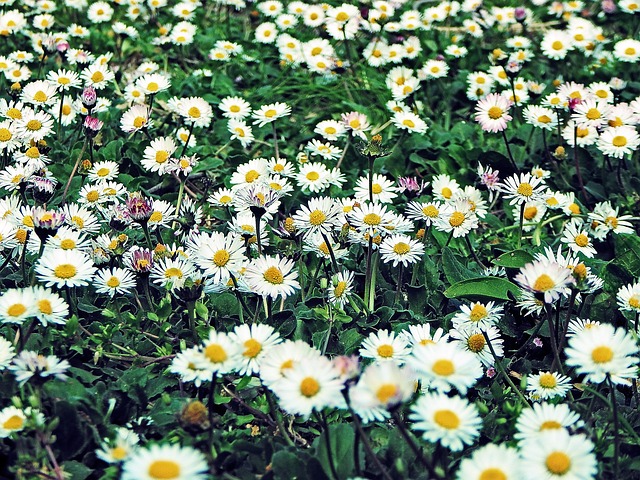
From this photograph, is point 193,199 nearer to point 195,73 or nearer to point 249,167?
point 249,167

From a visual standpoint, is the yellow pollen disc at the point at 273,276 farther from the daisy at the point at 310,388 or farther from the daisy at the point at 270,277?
the daisy at the point at 310,388

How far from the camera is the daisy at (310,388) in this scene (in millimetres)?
1632

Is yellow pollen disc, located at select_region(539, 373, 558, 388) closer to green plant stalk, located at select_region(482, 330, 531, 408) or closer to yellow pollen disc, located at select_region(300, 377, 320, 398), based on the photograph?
green plant stalk, located at select_region(482, 330, 531, 408)

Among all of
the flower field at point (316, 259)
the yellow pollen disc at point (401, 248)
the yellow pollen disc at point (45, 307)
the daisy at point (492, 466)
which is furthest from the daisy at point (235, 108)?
the daisy at point (492, 466)

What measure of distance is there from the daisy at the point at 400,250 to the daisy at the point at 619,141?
1120 mm

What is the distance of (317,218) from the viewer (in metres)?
2.45

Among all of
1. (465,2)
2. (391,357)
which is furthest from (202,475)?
(465,2)

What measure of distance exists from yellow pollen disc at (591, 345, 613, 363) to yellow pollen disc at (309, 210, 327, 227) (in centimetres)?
97

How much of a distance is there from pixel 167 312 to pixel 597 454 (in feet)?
3.93

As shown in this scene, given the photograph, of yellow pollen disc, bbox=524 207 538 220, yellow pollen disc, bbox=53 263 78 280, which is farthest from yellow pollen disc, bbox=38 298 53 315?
yellow pollen disc, bbox=524 207 538 220

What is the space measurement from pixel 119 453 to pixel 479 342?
109 centimetres

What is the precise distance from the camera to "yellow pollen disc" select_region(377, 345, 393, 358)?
208 centimetres

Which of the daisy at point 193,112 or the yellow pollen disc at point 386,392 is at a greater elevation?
the yellow pollen disc at point 386,392

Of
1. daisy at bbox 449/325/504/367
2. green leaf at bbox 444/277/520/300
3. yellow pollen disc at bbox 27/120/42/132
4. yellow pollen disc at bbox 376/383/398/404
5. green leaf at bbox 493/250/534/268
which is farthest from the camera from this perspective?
→ yellow pollen disc at bbox 27/120/42/132
